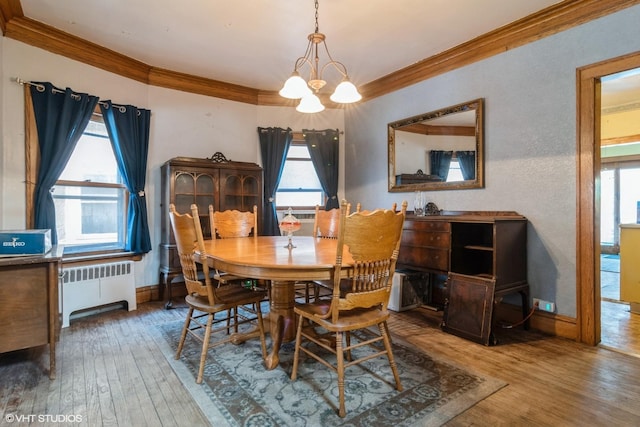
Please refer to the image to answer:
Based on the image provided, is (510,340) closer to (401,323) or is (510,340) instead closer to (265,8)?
(401,323)

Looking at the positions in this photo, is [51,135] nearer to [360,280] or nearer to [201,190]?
[201,190]

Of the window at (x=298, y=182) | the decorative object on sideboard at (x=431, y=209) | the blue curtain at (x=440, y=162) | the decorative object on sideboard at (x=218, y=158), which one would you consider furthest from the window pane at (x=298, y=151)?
the decorative object on sideboard at (x=431, y=209)

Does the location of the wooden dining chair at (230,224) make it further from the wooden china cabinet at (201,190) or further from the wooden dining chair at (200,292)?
the wooden dining chair at (200,292)

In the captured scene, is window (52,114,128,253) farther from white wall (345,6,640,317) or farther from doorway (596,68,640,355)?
doorway (596,68,640,355)

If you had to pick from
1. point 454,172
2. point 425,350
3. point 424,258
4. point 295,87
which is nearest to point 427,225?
point 424,258

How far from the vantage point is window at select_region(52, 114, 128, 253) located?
3361 millimetres

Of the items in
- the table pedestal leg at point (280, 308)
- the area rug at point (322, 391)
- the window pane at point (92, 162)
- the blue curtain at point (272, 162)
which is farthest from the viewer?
the blue curtain at point (272, 162)

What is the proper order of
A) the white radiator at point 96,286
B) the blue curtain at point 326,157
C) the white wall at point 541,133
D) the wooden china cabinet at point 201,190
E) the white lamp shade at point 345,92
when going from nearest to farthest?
the white lamp shade at point 345,92 < the white wall at point 541,133 < the white radiator at point 96,286 < the wooden china cabinet at point 201,190 < the blue curtain at point 326,157

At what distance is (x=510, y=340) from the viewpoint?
2707 millimetres

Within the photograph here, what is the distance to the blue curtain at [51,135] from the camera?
9.81 ft

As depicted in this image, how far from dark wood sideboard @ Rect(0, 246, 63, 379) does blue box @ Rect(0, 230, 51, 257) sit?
5 cm

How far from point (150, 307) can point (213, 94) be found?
271cm

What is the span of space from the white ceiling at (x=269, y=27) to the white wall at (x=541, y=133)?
1.29 feet

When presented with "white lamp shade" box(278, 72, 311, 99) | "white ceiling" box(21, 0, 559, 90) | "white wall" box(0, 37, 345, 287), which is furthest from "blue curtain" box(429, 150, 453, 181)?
"white lamp shade" box(278, 72, 311, 99)
